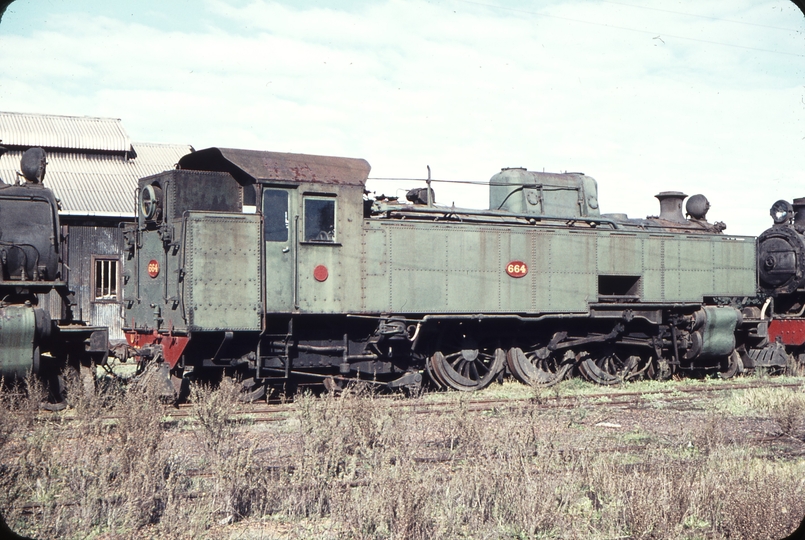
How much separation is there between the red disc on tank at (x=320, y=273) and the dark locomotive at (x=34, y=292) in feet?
10.3

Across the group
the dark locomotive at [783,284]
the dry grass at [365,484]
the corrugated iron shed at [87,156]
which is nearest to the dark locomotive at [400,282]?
the dark locomotive at [783,284]

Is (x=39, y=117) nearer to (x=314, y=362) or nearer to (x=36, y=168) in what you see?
(x=36, y=168)

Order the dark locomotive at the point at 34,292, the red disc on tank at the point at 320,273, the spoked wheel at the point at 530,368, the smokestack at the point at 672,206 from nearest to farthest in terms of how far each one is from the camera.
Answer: the dark locomotive at the point at 34,292 → the red disc on tank at the point at 320,273 → the spoked wheel at the point at 530,368 → the smokestack at the point at 672,206

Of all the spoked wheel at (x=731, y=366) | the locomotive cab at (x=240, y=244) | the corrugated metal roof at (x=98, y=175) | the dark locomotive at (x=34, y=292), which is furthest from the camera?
the corrugated metal roof at (x=98, y=175)

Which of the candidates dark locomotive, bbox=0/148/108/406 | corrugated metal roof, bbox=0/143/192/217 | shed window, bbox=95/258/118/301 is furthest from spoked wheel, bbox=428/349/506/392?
shed window, bbox=95/258/118/301

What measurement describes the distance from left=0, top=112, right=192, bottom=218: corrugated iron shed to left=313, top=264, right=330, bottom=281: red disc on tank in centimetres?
1283

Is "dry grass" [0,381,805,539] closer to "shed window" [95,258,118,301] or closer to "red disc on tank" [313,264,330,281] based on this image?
"red disc on tank" [313,264,330,281]

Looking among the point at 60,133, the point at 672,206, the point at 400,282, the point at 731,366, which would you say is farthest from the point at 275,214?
the point at 60,133

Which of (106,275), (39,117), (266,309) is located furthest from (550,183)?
(39,117)

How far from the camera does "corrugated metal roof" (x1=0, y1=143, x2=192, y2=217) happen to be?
74.2ft

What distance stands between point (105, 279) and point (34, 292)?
11908 mm

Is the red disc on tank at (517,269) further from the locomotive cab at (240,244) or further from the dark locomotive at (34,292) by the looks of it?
the dark locomotive at (34,292)

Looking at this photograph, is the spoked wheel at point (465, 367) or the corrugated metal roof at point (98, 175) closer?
the spoked wheel at point (465, 367)

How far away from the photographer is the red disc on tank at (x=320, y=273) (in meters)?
11.8
